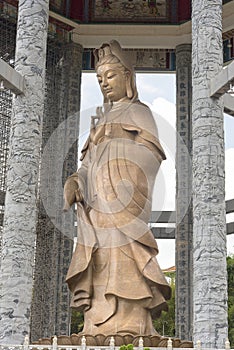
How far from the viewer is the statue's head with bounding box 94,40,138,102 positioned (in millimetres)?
11867

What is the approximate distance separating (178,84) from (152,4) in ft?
6.87

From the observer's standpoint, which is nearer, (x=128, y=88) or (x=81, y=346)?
(x=81, y=346)

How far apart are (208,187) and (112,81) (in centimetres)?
295

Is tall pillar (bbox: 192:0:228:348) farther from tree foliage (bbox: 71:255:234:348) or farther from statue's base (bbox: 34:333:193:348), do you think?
tree foliage (bbox: 71:255:234:348)

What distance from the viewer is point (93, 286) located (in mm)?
10617

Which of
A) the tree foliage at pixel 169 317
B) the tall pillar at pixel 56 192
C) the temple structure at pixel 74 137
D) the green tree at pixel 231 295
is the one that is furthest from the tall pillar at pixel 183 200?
the tree foliage at pixel 169 317

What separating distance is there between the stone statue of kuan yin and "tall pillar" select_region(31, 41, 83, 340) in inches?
127

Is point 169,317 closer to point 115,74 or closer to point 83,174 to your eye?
point 83,174

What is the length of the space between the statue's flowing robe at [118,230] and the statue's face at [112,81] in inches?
7.7

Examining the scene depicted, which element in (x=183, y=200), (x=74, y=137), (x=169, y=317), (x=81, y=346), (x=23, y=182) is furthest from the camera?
(x=169, y=317)

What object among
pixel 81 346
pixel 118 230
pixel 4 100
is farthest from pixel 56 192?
pixel 81 346

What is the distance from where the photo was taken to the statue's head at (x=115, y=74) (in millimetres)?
11867

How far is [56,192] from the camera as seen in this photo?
587 inches

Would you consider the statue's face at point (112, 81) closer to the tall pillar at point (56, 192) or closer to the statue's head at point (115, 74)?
the statue's head at point (115, 74)
